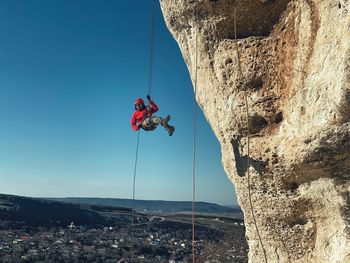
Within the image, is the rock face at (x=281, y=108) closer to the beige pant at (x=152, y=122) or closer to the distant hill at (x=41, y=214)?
the beige pant at (x=152, y=122)

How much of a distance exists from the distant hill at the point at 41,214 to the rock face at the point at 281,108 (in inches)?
4253

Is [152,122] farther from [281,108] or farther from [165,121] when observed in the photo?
[281,108]

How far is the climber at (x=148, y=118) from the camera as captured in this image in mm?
13031

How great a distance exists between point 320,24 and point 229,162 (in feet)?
13.1

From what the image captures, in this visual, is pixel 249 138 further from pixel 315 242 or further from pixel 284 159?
pixel 315 242

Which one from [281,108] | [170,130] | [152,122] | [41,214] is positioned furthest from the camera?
[41,214]

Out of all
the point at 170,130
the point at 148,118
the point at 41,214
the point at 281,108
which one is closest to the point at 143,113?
the point at 148,118

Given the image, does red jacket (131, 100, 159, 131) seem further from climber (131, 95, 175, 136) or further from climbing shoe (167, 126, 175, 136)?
climbing shoe (167, 126, 175, 136)

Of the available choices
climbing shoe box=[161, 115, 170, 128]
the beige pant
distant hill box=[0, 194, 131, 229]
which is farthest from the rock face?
distant hill box=[0, 194, 131, 229]

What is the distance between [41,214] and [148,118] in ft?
390

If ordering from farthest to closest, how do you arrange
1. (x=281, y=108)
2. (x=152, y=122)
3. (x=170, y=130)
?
(x=152, y=122), (x=170, y=130), (x=281, y=108)

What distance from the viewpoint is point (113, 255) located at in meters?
79.9

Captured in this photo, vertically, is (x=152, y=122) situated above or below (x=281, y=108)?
above

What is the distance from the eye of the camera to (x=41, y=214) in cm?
12300
